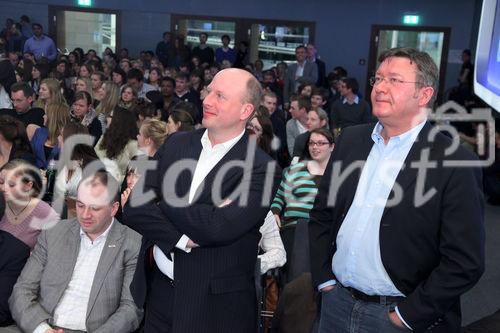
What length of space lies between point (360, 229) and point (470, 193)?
0.35m

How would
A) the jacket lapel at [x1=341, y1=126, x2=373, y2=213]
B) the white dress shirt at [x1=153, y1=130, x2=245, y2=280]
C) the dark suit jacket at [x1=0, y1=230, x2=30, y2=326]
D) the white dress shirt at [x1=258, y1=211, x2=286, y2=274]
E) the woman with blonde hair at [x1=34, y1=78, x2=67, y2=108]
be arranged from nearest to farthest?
1. the jacket lapel at [x1=341, y1=126, x2=373, y2=213]
2. the white dress shirt at [x1=153, y1=130, x2=245, y2=280]
3. the dark suit jacket at [x1=0, y1=230, x2=30, y2=326]
4. the white dress shirt at [x1=258, y1=211, x2=286, y2=274]
5. the woman with blonde hair at [x1=34, y1=78, x2=67, y2=108]

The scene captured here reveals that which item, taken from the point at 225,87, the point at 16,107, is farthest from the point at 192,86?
the point at 225,87

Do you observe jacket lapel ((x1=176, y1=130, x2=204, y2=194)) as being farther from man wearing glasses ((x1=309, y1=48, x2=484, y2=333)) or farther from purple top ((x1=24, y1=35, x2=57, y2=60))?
purple top ((x1=24, y1=35, x2=57, y2=60))

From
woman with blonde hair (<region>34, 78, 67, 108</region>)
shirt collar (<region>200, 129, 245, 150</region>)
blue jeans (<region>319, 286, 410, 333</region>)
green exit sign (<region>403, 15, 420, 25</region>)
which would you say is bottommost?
blue jeans (<region>319, 286, 410, 333</region>)

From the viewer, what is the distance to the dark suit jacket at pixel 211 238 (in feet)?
6.59

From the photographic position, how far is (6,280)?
2.87 metres

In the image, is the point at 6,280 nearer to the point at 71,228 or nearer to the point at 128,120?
the point at 71,228

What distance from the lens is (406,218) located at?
71.7 inches

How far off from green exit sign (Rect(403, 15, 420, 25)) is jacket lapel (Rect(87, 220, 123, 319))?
11656 millimetres

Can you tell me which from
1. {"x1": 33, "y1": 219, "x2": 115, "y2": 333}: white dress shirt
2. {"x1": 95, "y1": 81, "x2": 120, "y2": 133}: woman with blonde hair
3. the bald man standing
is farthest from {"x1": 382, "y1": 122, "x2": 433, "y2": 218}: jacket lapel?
{"x1": 95, "y1": 81, "x2": 120, "y2": 133}: woman with blonde hair

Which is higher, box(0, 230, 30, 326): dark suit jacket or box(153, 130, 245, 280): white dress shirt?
box(153, 130, 245, 280): white dress shirt

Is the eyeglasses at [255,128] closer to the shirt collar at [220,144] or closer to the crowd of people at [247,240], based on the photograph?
the crowd of people at [247,240]

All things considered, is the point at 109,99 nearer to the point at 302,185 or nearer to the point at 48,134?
Result: the point at 48,134

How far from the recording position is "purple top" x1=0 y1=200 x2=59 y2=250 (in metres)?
3.13
